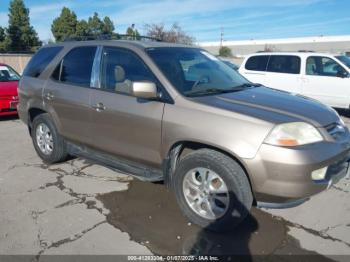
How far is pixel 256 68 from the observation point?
11531mm

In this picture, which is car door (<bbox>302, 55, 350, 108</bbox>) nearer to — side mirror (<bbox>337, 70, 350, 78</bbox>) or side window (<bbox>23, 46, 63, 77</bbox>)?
side mirror (<bbox>337, 70, 350, 78</bbox>)

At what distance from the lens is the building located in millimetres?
60775

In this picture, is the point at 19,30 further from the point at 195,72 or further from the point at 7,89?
the point at 195,72

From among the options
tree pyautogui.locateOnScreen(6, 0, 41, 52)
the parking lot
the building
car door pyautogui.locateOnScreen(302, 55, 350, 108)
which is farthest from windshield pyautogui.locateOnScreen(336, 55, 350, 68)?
the building

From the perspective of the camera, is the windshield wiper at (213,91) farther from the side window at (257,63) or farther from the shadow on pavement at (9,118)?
the shadow on pavement at (9,118)

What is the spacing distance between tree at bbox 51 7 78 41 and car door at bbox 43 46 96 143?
46.2m

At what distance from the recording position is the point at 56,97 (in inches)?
204

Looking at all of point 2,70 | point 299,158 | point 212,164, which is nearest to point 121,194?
point 212,164

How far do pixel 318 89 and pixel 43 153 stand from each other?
7775 mm

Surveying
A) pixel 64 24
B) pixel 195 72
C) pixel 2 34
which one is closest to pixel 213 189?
pixel 195 72

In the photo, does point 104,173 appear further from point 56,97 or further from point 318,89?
point 318,89

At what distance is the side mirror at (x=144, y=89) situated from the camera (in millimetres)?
3768

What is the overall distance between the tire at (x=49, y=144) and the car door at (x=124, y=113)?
953 millimetres

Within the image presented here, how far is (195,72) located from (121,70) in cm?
89
